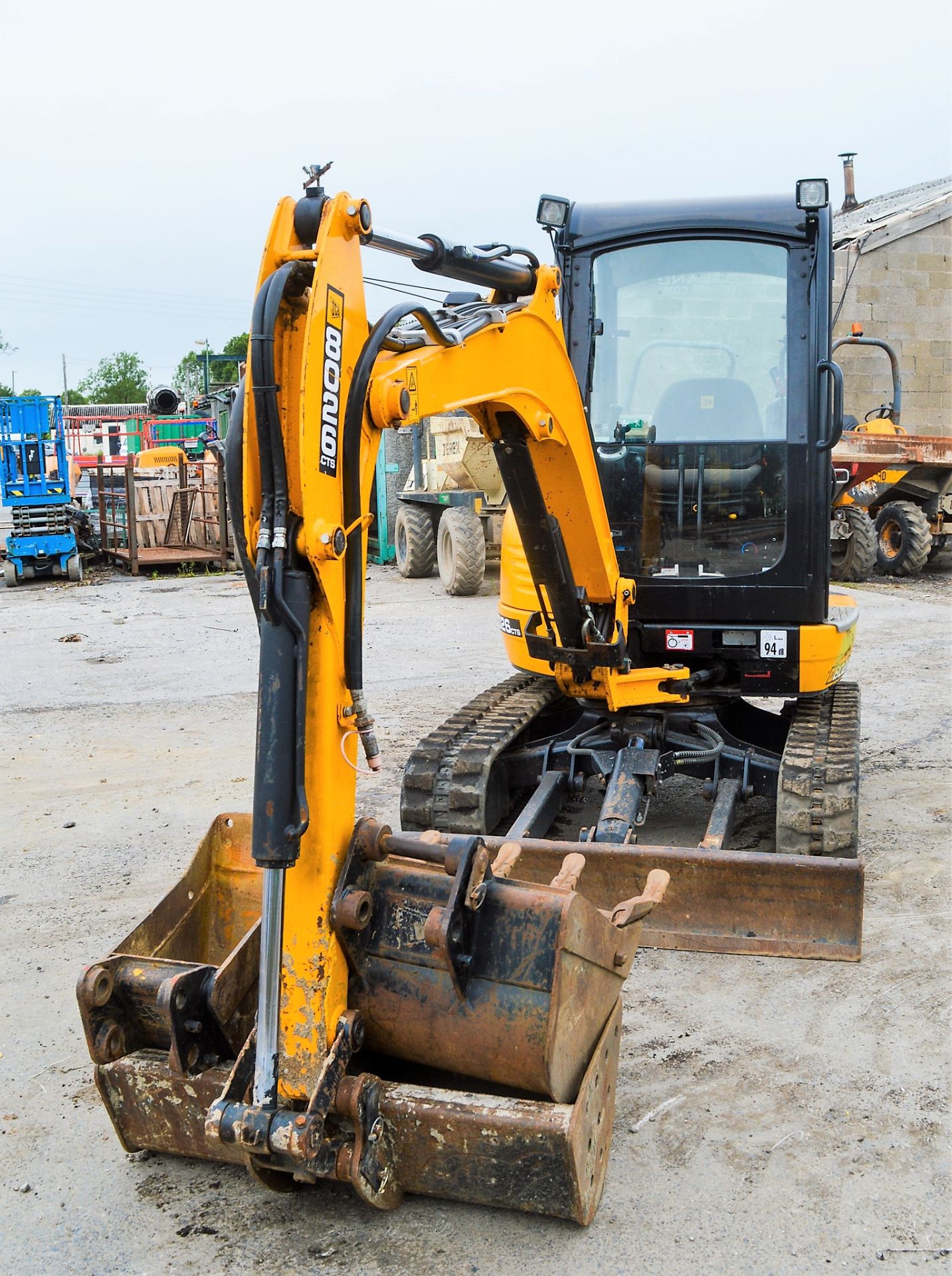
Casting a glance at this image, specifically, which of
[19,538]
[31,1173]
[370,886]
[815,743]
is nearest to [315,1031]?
[370,886]

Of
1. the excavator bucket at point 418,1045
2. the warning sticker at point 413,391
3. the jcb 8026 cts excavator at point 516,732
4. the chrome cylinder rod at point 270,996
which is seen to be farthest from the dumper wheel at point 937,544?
the chrome cylinder rod at point 270,996

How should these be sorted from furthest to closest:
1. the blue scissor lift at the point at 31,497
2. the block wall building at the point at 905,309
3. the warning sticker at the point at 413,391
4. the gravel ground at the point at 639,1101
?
the block wall building at the point at 905,309, the blue scissor lift at the point at 31,497, the warning sticker at the point at 413,391, the gravel ground at the point at 639,1101

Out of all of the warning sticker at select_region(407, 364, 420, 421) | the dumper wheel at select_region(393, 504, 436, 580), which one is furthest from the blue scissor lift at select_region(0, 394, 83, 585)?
the warning sticker at select_region(407, 364, 420, 421)

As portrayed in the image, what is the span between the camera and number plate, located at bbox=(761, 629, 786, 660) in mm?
5195

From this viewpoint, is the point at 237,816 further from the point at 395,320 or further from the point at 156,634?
the point at 156,634

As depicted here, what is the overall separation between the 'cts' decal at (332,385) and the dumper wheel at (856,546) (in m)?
13.1

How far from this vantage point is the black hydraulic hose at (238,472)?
282 centimetres

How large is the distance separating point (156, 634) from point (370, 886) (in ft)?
30.6

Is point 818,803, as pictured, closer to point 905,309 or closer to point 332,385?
point 332,385

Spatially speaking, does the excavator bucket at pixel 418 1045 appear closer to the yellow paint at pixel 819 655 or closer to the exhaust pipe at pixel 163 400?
the yellow paint at pixel 819 655

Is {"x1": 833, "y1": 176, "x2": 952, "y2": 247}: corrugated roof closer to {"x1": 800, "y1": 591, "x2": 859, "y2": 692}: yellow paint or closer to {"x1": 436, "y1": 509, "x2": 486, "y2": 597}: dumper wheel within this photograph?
{"x1": 436, "y1": 509, "x2": 486, "y2": 597}: dumper wheel

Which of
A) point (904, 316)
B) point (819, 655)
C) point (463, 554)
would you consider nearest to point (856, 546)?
point (463, 554)

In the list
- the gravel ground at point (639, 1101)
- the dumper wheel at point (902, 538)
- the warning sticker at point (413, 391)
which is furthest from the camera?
the dumper wheel at point (902, 538)

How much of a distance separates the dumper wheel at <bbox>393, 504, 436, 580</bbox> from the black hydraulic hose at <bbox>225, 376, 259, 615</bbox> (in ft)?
44.1
